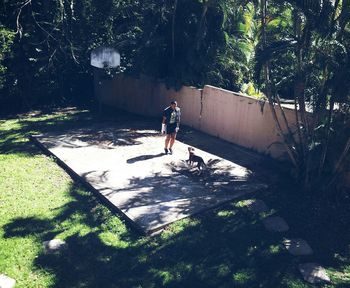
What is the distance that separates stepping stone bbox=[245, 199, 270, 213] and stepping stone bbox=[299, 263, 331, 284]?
77.8 inches

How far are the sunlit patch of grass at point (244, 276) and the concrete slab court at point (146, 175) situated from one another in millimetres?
1890

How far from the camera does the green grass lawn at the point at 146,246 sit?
6.23 metres

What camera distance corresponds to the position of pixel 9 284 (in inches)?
233

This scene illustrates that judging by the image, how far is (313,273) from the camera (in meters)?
6.43

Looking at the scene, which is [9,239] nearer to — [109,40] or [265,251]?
[265,251]

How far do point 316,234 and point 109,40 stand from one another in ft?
44.0

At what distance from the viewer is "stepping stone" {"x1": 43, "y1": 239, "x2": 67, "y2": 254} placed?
6836 mm

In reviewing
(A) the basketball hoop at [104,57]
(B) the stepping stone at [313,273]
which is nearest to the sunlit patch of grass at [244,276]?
(B) the stepping stone at [313,273]

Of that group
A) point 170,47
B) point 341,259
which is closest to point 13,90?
point 170,47

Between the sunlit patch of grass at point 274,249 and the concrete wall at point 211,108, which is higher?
the concrete wall at point 211,108

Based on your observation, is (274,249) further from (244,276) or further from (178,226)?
(178,226)

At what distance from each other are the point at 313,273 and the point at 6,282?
508cm

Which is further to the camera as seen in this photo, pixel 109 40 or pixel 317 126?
pixel 109 40

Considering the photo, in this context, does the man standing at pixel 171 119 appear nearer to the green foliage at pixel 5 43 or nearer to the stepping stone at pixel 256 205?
the stepping stone at pixel 256 205
